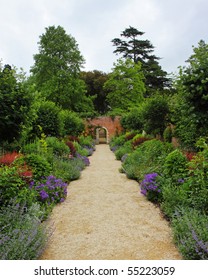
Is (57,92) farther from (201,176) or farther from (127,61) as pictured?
(201,176)

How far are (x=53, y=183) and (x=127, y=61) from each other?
81.5 ft

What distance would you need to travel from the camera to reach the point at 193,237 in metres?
3.26

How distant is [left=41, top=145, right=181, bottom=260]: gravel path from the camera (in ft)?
11.8

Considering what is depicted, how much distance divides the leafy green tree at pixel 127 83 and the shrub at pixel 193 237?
25012 mm

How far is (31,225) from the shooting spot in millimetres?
3828

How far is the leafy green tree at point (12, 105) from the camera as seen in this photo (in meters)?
7.82

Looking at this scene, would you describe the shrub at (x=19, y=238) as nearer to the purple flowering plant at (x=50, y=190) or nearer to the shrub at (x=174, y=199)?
the purple flowering plant at (x=50, y=190)

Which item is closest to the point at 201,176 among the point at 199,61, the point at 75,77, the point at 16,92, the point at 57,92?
the point at 199,61

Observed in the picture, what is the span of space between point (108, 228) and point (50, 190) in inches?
78.4

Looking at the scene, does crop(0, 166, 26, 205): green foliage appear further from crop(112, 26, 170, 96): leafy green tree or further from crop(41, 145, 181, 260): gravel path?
crop(112, 26, 170, 96): leafy green tree

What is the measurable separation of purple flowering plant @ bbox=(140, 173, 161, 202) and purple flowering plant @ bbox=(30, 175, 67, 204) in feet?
6.57

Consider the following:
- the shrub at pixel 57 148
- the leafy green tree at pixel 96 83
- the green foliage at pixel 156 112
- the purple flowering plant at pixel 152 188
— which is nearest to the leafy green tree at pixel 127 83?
the leafy green tree at pixel 96 83

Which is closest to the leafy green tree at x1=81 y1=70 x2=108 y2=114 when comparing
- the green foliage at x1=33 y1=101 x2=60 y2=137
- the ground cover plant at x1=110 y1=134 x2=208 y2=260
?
the green foliage at x1=33 y1=101 x2=60 y2=137
